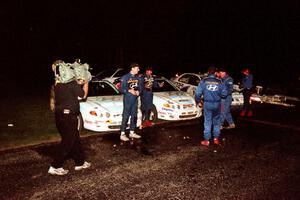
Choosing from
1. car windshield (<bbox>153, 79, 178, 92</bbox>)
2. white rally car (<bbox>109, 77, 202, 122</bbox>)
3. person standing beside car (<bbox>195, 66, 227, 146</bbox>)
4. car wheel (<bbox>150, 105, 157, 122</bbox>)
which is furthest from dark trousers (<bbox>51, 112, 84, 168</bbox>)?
car windshield (<bbox>153, 79, 178, 92</bbox>)

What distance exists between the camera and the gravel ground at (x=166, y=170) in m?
5.04

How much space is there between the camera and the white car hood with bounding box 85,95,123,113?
8.37 meters

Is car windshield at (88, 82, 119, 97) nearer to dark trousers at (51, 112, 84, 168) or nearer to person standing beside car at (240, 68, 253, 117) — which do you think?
dark trousers at (51, 112, 84, 168)

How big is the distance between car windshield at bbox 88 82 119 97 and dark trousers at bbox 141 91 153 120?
0.83 m

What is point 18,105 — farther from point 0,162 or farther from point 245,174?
point 245,174

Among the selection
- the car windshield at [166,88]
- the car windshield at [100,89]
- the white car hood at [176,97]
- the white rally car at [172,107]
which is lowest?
the white rally car at [172,107]

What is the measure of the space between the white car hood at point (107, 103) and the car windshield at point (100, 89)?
1.01 ft

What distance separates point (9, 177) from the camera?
5.60 meters

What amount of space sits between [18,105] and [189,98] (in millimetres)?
7057

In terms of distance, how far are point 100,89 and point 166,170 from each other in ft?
13.8

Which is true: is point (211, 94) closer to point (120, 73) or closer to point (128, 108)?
point (128, 108)

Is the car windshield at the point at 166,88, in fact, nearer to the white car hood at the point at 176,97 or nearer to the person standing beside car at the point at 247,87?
the white car hood at the point at 176,97

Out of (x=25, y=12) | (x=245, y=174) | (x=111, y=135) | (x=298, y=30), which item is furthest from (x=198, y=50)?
(x=245, y=174)

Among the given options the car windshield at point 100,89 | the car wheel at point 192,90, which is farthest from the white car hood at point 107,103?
the car wheel at point 192,90
